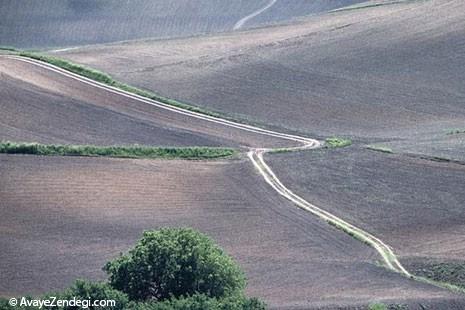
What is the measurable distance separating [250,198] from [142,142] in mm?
7896

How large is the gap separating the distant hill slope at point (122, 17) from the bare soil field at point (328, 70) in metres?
8.21

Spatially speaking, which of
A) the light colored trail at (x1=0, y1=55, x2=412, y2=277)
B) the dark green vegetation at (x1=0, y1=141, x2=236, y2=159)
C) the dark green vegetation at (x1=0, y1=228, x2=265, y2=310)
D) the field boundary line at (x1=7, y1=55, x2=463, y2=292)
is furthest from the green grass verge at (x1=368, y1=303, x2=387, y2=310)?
the dark green vegetation at (x1=0, y1=141, x2=236, y2=159)

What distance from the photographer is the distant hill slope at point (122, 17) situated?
86.9 m

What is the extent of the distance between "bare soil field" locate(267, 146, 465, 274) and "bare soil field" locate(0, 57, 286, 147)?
4026 millimetres

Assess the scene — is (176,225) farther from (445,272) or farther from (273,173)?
(445,272)

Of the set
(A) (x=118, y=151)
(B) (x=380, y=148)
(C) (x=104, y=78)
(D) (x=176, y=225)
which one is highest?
(C) (x=104, y=78)

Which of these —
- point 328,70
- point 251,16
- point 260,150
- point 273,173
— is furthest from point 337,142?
point 251,16

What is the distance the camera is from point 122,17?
9112 centimetres

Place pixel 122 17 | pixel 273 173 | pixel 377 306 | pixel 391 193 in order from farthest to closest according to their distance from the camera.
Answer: pixel 122 17 → pixel 273 173 → pixel 391 193 → pixel 377 306

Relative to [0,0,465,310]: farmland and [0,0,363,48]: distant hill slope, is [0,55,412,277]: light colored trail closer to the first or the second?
[0,0,465,310]: farmland

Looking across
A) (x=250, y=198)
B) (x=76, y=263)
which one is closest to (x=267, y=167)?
(x=250, y=198)

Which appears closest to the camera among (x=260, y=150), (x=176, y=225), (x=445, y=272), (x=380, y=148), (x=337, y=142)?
(x=445, y=272)

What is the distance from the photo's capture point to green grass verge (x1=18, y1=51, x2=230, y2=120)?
65.6m

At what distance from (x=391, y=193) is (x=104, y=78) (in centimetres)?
1886
